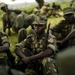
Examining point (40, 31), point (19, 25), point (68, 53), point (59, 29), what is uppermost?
point (68, 53)

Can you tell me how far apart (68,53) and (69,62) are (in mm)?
117

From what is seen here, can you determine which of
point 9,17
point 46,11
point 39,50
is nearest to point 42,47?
point 39,50

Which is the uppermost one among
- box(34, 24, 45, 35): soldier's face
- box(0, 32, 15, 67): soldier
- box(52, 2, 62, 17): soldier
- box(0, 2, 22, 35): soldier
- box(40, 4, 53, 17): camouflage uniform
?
box(34, 24, 45, 35): soldier's face

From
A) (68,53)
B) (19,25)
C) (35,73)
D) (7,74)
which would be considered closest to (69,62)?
(68,53)

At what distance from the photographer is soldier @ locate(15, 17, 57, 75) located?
5.47m

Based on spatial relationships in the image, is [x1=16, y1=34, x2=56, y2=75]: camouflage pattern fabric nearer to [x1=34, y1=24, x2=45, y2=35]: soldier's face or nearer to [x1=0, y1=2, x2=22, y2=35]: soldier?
[x1=34, y1=24, x2=45, y2=35]: soldier's face

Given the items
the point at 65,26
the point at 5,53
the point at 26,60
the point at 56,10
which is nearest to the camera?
the point at 26,60

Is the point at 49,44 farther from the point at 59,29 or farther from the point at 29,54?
the point at 59,29

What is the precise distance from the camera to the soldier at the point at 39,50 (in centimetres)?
547

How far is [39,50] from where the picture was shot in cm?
588

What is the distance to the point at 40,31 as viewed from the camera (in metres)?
5.63

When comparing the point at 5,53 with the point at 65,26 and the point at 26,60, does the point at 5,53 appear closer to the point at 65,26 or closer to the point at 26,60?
the point at 26,60

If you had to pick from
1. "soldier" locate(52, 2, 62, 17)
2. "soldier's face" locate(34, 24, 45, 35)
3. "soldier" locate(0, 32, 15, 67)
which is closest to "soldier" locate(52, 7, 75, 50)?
"soldier's face" locate(34, 24, 45, 35)

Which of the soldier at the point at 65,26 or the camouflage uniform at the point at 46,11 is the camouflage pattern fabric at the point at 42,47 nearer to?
the soldier at the point at 65,26
